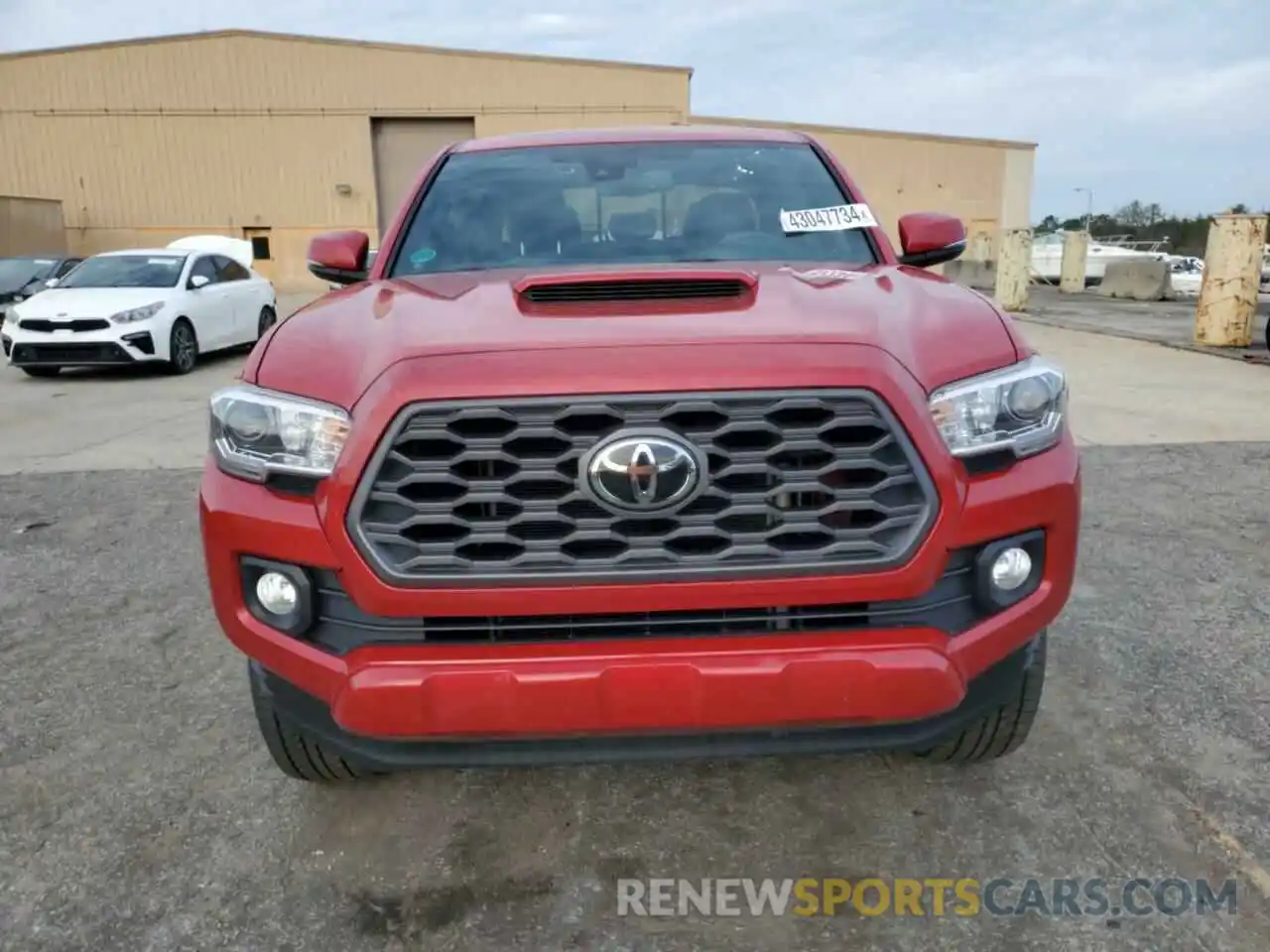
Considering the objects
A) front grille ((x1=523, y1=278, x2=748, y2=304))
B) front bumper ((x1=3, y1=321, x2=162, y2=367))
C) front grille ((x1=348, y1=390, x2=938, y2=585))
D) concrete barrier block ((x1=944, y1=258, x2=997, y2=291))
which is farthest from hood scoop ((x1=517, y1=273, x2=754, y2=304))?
concrete barrier block ((x1=944, y1=258, x2=997, y2=291))

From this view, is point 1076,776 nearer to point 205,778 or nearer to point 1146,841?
point 1146,841

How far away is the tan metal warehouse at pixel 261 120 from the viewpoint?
32.1 m

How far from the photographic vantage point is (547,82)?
1289 inches

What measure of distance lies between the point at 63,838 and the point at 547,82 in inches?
1321

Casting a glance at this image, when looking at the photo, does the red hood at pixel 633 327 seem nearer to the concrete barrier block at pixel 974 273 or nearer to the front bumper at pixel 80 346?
the front bumper at pixel 80 346

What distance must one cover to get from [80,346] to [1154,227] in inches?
1981

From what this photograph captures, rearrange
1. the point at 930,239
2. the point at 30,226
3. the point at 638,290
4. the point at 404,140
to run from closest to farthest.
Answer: the point at 638,290, the point at 930,239, the point at 30,226, the point at 404,140

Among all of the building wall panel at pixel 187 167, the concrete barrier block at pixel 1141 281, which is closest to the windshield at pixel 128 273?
the concrete barrier block at pixel 1141 281

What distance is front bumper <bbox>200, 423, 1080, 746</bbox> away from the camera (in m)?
1.87

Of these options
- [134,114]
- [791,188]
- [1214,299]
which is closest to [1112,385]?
[1214,299]

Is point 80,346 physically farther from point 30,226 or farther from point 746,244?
point 30,226

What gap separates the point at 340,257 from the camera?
131 inches

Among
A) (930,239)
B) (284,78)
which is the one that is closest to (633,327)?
(930,239)

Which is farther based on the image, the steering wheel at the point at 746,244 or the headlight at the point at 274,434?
the steering wheel at the point at 746,244
